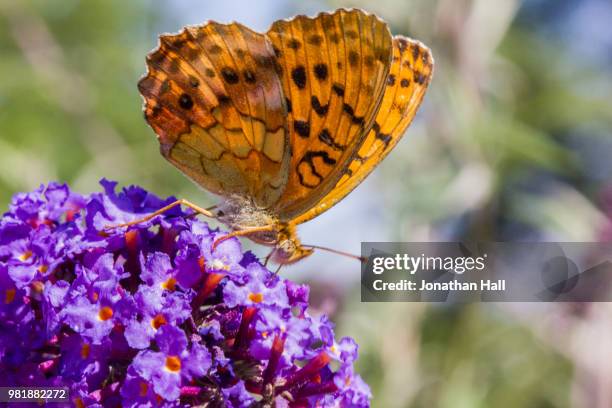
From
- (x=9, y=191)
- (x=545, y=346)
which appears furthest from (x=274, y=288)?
(x=9, y=191)

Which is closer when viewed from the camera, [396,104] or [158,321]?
[158,321]

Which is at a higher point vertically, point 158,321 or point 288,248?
point 288,248

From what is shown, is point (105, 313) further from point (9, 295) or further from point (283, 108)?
point (283, 108)

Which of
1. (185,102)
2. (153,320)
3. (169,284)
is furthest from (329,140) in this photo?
(153,320)

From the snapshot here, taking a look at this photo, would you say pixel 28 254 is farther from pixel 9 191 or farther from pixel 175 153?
pixel 9 191

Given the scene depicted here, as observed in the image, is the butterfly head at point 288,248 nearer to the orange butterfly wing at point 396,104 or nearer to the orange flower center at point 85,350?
the orange butterfly wing at point 396,104

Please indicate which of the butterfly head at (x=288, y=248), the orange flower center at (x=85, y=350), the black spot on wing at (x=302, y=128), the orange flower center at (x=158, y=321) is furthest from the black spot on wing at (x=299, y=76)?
the orange flower center at (x=85, y=350)
